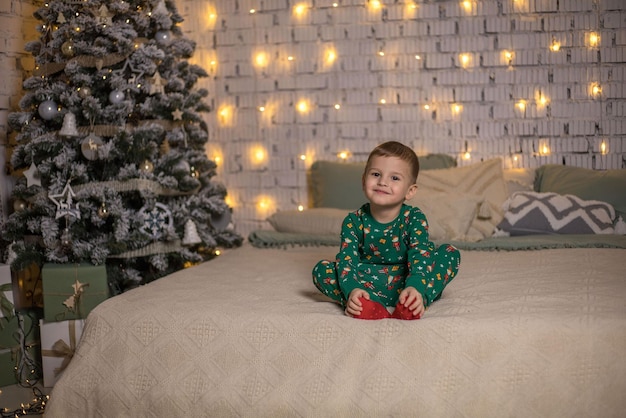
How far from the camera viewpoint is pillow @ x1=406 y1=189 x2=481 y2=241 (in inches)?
122

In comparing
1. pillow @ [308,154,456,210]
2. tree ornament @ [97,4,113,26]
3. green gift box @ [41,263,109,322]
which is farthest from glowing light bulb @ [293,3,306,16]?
green gift box @ [41,263,109,322]

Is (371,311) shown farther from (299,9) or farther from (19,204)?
(299,9)

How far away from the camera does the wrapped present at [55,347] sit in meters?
2.66

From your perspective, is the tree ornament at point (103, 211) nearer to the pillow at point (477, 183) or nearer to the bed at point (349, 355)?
the bed at point (349, 355)

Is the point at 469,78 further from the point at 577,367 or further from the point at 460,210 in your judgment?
the point at 577,367

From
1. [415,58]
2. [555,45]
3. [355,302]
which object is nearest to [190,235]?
[355,302]

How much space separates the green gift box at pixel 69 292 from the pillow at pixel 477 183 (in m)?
1.59

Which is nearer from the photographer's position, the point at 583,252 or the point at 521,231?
the point at 583,252

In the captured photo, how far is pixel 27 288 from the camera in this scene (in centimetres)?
333

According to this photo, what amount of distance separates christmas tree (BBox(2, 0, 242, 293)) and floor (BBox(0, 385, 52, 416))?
50 cm

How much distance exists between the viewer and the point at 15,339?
110 inches

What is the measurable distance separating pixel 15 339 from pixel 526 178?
2.67 meters

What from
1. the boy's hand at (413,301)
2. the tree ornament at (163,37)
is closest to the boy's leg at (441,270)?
the boy's hand at (413,301)

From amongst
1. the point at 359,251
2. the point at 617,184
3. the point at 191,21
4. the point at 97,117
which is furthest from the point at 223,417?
the point at 191,21
